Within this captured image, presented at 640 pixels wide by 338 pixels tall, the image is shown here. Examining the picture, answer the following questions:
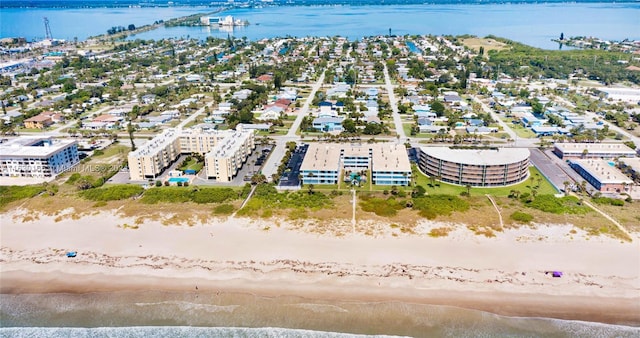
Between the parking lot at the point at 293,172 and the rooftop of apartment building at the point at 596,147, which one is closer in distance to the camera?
the parking lot at the point at 293,172

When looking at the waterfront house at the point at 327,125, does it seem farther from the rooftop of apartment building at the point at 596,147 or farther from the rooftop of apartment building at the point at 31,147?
the rooftop of apartment building at the point at 31,147

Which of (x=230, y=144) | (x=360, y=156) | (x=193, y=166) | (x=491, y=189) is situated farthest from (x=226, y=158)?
(x=491, y=189)

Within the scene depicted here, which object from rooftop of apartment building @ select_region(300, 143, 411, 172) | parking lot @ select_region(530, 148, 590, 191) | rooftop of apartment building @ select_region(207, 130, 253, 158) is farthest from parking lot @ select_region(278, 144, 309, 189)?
parking lot @ select_region(530, 148, 590, 191)

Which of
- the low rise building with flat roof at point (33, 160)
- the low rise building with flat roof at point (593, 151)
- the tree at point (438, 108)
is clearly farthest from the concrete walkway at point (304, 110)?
the low rise building with flat roof at point (593, 151)

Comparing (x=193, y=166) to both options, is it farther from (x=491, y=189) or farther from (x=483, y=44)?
(x=483, y=44)

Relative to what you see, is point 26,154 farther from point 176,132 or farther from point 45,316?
point 45,316

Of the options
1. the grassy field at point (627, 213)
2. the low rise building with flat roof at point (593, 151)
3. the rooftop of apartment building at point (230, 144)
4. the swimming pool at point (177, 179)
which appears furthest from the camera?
the low rise building with flat roof at point (593, 151)

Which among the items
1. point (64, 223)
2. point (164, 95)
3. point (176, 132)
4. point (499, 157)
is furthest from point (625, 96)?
point (64, 223)

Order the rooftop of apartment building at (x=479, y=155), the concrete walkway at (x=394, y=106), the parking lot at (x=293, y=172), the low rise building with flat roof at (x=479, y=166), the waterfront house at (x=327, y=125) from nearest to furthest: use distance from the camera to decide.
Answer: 1. the low rise building with flat roof at (x=479, y=166)
2. the rooftop of apartment building at (x=479, y=155)
3. the parking lot at (x=293, y=172)
4. the concrete walkway at (x=394, y=106)
5. the waterfront house at (x=327, y=125)
